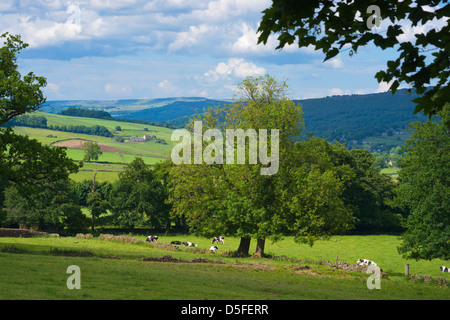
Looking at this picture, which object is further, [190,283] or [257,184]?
[257,184]

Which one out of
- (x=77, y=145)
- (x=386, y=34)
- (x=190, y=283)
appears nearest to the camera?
(x=386, y=34)

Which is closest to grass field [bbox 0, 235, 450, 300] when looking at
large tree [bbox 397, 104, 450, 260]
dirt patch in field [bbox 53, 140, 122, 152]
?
large tree [bbox 397, 104, 450, 260]

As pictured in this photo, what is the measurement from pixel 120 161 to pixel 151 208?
270 ft

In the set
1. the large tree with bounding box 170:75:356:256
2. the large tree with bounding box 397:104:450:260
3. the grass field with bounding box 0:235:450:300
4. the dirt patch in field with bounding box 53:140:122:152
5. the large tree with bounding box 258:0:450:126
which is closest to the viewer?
the large tree with bounding box 258:0:450:126

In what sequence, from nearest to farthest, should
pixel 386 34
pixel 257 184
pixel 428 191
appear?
pixel 386 34, pixel 428 191, pixel 257 184

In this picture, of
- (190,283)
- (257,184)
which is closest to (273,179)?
(257,184)

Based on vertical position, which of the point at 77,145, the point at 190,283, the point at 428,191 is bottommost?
the point at 190,283

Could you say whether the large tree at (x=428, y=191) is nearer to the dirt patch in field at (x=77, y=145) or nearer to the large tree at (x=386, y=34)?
the large tree at (x=386, y=34)

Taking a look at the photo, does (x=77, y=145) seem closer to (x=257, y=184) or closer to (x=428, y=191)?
(x=257, y=184)

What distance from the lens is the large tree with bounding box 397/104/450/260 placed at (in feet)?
120

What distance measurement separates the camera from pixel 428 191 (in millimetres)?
38031

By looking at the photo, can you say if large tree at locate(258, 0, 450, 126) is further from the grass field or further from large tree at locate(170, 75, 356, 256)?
large tree at locate(170, 75, 356, 256)

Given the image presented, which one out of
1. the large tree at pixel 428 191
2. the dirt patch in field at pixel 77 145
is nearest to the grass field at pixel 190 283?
the large tree at pixel 428 191
